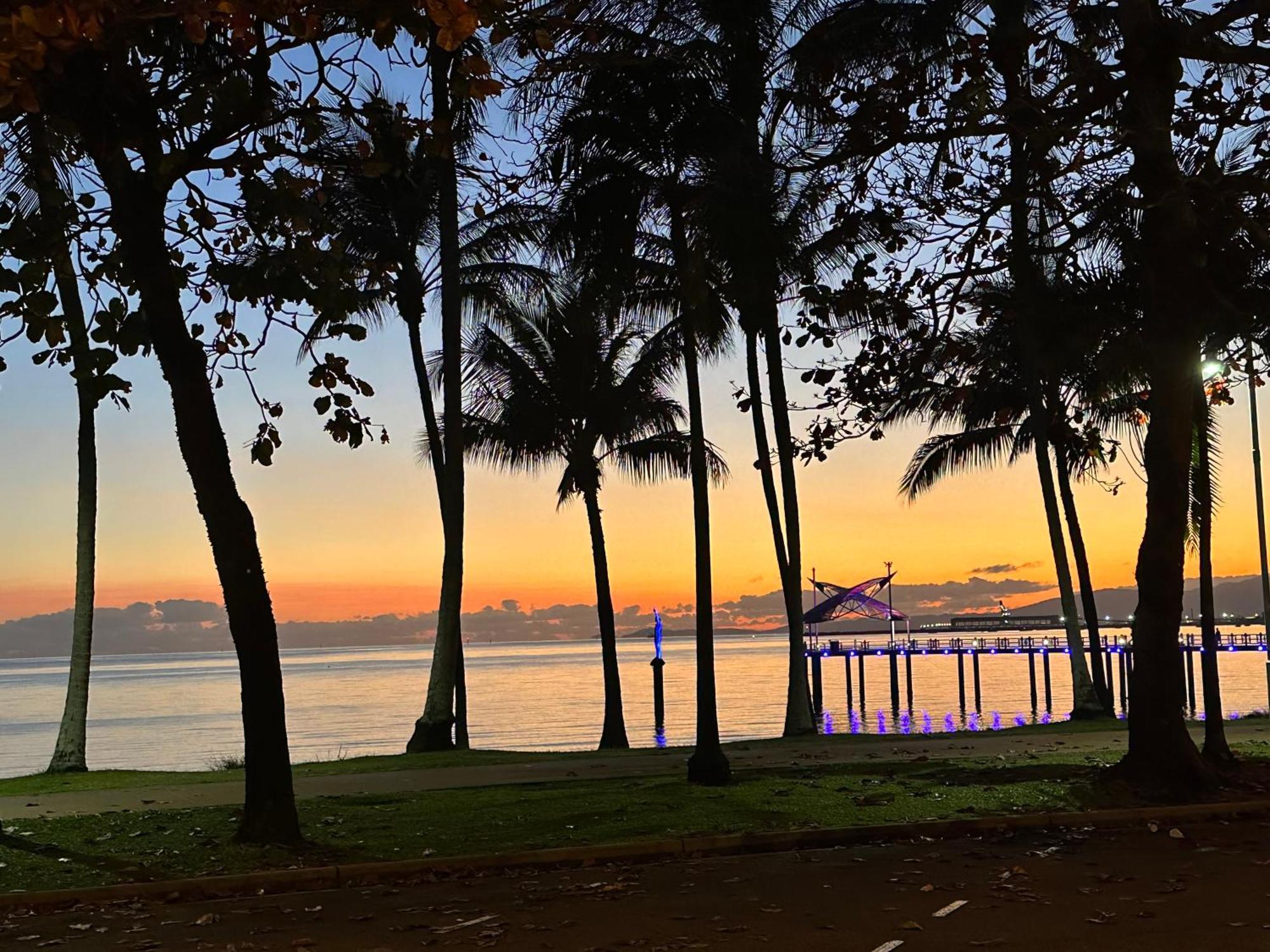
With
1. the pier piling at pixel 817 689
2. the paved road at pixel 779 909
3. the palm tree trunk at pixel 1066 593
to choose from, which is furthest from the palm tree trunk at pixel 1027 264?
the pier piling at pixel 817 689

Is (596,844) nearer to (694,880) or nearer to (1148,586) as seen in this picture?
(694,880)

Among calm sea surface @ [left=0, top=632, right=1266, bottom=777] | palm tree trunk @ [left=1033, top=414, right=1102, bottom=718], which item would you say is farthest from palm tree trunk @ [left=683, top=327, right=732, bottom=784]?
calm sea surface @ [left=0, top=632, right=1266, bottom=777]

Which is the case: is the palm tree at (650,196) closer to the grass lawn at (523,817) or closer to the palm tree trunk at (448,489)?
the grass lawn at (523,817)

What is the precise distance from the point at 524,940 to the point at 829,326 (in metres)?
8.02

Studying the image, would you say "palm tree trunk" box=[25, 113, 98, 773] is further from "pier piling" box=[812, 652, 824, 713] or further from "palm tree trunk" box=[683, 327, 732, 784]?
"pier piling" box=[812, 652, 824, 713]

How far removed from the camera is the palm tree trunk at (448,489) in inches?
900

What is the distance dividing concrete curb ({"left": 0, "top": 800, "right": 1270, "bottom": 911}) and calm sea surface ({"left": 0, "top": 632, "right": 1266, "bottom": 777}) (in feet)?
88.0

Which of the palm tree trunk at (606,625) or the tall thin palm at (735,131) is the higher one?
the tall thin palm at (735,131)

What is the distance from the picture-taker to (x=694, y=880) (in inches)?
383

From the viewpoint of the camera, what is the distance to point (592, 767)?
1767 cm

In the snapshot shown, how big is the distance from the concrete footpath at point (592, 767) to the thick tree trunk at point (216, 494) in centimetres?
293

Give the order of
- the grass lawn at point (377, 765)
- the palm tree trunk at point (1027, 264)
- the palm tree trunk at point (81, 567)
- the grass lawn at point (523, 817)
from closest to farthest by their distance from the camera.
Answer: the grass lawn at point (523, 817) < the palm tree trunk at point (1027, 264) < the grass lawn at point (377, 765) < the palm tree trunk at point (81, 567)

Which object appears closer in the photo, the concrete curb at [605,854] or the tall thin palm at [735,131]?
the concrete curb at [605,854]

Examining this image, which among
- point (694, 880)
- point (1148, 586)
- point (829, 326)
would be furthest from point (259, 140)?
point (1148, 586)
